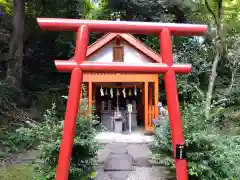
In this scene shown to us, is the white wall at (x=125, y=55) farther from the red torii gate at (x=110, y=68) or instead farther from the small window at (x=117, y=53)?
the red torii gate at (x=110, y=68)

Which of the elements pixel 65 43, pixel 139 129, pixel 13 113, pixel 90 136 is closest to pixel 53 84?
pixel 65 43

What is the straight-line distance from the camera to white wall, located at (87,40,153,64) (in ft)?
33.7

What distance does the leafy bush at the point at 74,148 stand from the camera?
5364 mm

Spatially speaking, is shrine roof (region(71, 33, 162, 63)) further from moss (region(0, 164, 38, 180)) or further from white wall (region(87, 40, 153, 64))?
moss (region(0, 164, 38, 180))

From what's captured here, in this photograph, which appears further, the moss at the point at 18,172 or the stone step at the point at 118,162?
the stone step at the point at 118,162

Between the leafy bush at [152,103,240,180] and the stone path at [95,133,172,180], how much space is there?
0.65m

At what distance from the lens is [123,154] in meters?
7.71

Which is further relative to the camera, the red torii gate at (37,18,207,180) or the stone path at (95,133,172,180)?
the stone path at (95,133,172,180)

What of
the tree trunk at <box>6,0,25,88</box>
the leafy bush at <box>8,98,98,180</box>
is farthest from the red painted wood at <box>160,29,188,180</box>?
the tree trunk at <box>6,0,25,88</box>

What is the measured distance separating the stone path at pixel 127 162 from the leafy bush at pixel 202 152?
65 centimetres

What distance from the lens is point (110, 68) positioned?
4754mm

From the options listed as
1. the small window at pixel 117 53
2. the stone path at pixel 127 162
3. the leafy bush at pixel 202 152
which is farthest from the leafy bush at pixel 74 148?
the small window at pixel 117 53

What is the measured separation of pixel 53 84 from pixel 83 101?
8.30 meters

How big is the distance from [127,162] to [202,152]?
2.30 metres
